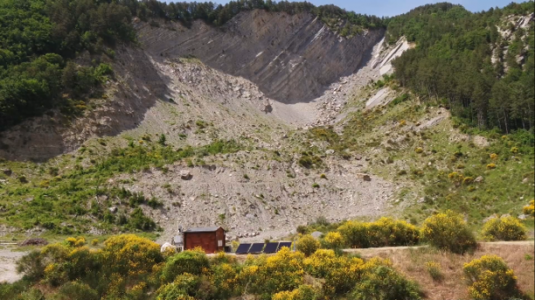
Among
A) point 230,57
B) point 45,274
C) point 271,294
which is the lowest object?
point 271,294

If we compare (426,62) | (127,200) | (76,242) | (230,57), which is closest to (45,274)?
(76,242)

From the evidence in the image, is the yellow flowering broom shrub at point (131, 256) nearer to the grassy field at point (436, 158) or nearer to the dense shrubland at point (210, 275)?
the dense shrubland at point (210, 275)

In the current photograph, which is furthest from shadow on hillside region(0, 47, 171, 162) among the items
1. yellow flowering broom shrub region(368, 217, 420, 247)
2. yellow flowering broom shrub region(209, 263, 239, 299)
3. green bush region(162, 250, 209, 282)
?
yellow flowering broom shrub region(368, 217, 420, 247)

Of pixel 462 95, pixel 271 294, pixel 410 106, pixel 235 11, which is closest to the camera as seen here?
pixel 271 294

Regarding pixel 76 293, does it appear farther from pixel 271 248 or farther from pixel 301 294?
pixel 301 294

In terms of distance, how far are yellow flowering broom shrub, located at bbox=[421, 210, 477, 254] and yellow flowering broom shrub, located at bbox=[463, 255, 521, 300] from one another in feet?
5.33

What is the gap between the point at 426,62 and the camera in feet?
156

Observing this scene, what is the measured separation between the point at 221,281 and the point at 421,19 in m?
66.2

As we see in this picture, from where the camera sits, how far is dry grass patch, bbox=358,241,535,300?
35.9ft

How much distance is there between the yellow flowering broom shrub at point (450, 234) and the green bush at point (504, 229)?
0.77 m

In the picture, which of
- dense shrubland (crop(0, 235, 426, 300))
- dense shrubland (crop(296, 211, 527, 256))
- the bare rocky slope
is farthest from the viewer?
the bare rocky slope

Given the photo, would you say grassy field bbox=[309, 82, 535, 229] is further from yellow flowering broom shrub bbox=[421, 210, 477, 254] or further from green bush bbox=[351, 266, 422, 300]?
green bush bbox=[351, 266, 422, 300]

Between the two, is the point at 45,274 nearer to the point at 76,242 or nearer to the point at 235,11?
the point at 76,242

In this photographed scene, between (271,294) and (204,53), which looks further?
(204,53)
